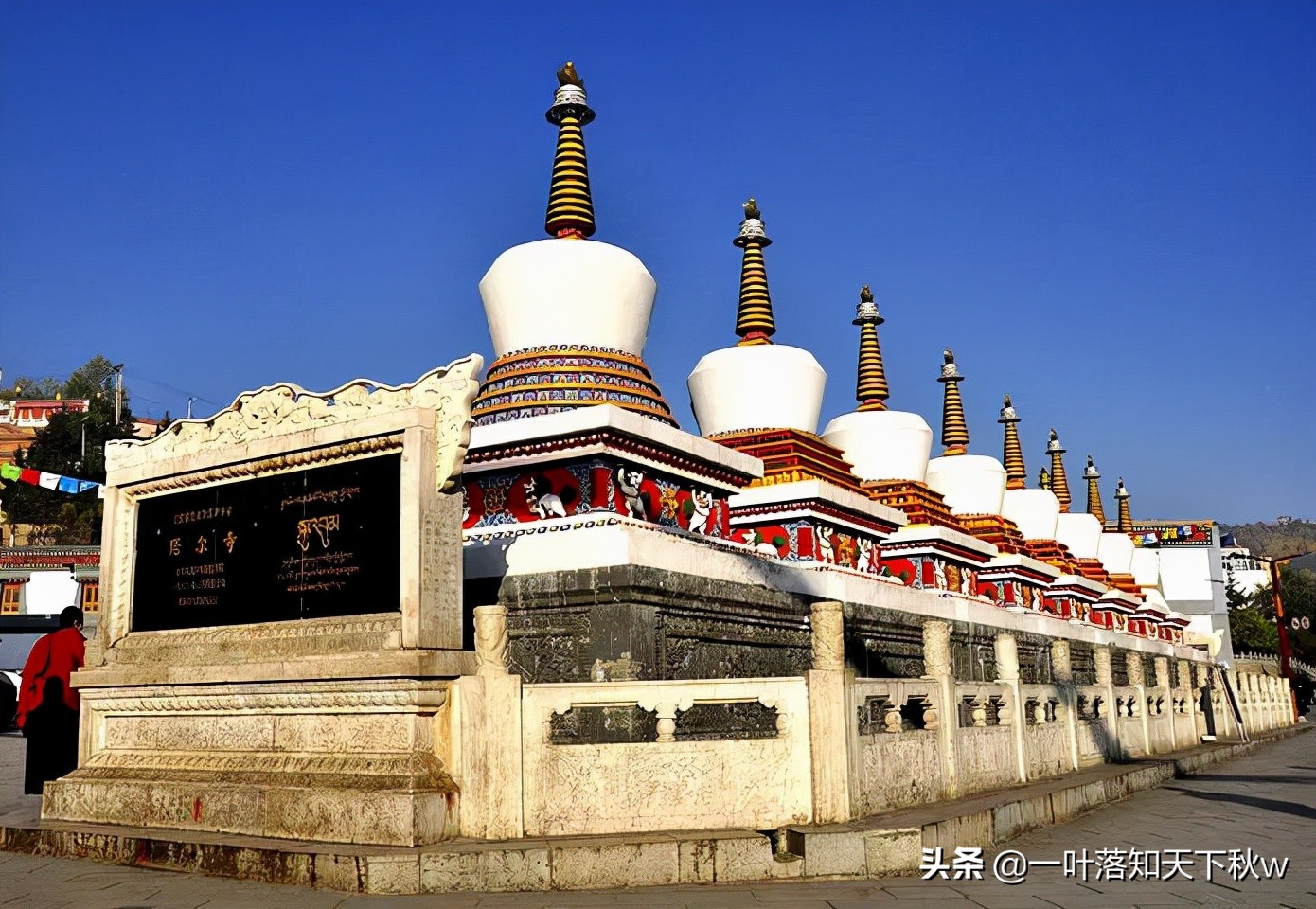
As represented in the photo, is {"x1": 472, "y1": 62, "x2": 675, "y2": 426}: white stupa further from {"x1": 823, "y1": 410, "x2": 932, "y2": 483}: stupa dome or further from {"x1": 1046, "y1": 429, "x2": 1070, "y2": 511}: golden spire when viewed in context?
{"x1": 1046, "y1": 429, "x2": 1070, "y2": 511}: golden spire

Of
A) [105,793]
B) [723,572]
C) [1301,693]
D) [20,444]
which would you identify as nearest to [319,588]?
[105,793]

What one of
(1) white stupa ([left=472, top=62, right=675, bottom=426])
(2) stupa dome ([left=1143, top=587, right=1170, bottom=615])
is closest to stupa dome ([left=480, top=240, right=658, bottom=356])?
(1) white stupa ([left=472, top=62, right=675, bottom=426])

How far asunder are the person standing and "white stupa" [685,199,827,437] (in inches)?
418

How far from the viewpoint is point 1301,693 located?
5372cm

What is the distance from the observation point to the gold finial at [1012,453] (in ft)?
115

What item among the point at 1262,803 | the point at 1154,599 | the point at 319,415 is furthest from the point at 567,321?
the point at 1154,599

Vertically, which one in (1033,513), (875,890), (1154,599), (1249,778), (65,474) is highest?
(65,474)

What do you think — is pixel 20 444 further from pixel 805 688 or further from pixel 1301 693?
pixel 805 688

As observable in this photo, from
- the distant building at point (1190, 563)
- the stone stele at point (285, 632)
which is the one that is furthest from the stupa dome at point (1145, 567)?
the stone stele at point (285, 632)

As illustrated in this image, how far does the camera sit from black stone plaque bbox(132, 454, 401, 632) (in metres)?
9.19

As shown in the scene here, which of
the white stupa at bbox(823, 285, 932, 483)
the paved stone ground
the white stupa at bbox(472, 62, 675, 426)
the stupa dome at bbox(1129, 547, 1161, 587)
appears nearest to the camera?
the paved stone ground

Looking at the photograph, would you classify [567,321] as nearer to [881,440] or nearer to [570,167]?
[570,167]

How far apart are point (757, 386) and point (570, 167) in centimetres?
513

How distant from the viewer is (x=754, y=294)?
20.8 meters
